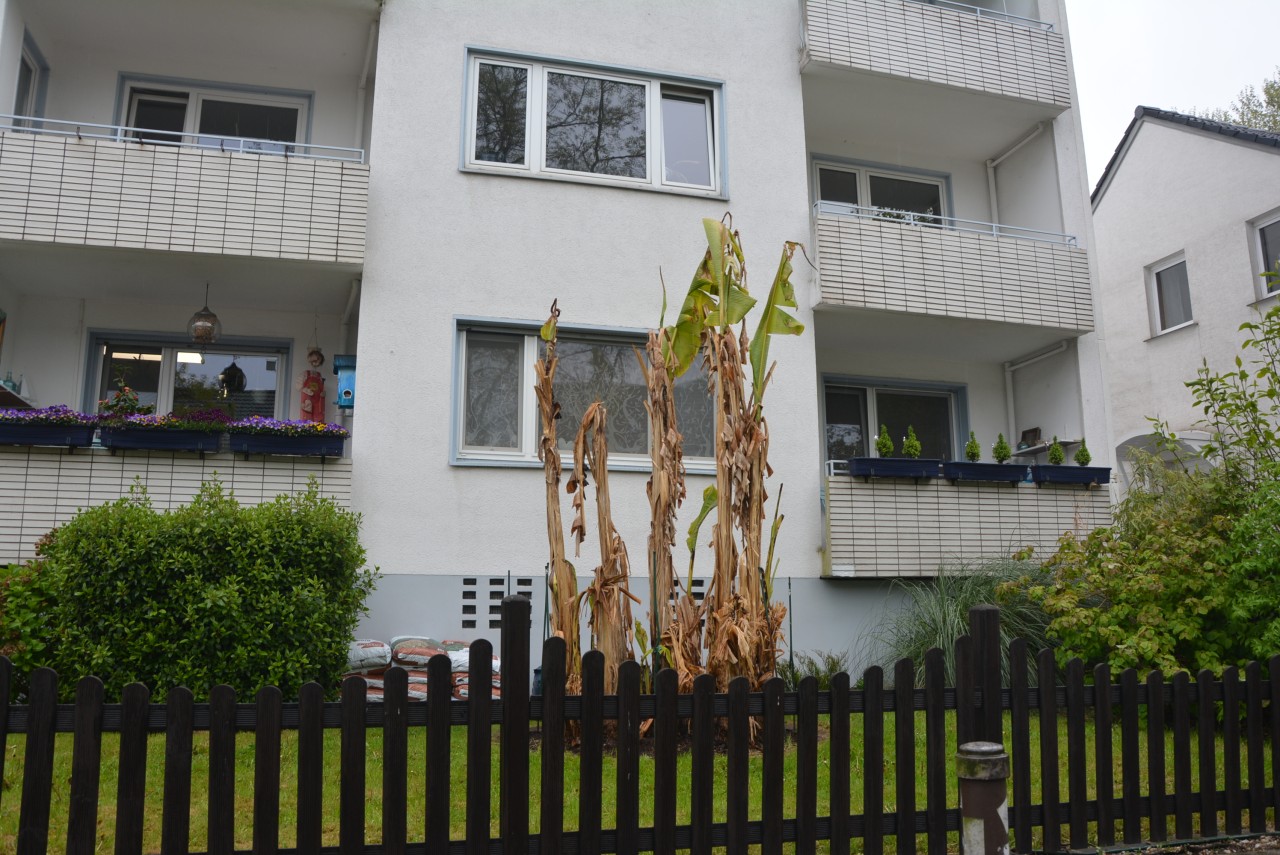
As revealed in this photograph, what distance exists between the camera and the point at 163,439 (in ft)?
29.5

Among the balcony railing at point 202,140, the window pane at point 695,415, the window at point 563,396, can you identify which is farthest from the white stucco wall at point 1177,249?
the balcony railing at point 202,140

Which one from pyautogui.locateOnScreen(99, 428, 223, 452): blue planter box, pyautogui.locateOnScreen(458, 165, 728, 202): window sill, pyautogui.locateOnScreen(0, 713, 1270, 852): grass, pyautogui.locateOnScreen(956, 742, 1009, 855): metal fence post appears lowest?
pyautogui.locateOnScreen(0, 713, 1270, 852): grass

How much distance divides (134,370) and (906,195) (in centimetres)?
974

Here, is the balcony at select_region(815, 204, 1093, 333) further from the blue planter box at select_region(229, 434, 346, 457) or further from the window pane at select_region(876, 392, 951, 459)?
the blue planter box at select_region(229, 434, 346, 457)

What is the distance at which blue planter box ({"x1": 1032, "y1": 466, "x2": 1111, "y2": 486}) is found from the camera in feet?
36.9

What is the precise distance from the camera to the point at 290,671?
24.9 feet

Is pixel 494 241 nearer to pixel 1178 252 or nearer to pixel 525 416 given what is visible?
pixel 525 416

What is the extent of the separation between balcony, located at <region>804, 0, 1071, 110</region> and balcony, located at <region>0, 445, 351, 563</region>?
7.23 m

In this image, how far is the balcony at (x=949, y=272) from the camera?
36.9ft

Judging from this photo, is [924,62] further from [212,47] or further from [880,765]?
[880,765]

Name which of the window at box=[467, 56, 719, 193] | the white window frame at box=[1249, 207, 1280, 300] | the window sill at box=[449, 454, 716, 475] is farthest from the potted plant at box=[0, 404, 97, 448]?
the white window frame at box=[1249, 207, 1280, 300]

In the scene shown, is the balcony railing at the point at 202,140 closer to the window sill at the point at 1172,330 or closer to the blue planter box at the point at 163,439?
the blue planter box at the point at 163,439

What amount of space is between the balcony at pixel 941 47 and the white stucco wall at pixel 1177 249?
175 inches

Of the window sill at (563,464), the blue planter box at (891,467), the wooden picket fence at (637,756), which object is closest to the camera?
the wooden picket fence at (637,756)
